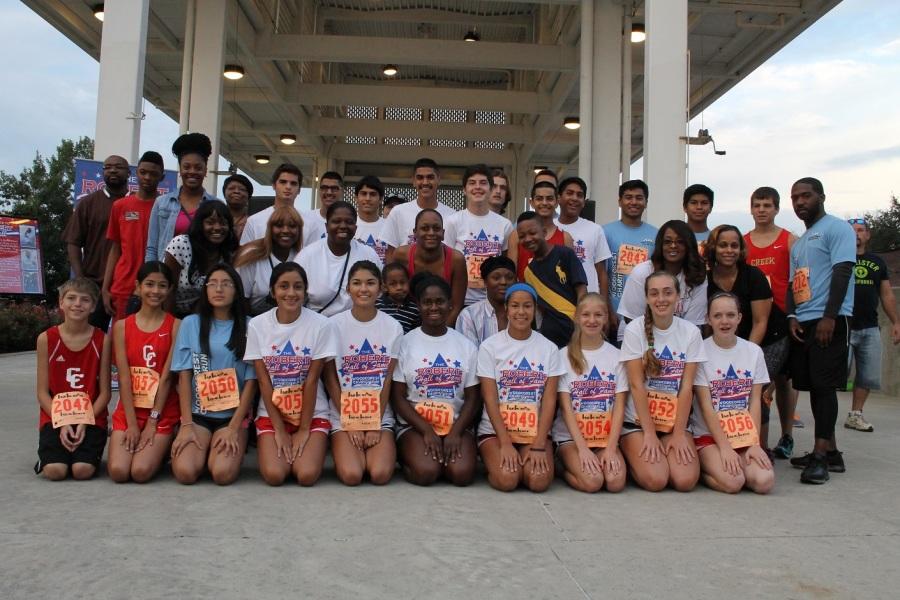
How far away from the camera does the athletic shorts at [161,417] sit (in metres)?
4.36

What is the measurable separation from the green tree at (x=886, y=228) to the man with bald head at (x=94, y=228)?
124 feet

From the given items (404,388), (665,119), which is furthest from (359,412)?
(665,119)

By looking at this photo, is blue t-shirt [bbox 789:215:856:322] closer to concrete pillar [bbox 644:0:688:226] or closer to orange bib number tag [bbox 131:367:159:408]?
concrete pillar [bbox 644:0:688:226]

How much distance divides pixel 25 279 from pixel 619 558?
10.5 meters

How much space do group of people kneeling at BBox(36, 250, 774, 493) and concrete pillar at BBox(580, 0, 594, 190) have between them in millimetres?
6745

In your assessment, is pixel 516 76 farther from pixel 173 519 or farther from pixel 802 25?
pixel 173 519

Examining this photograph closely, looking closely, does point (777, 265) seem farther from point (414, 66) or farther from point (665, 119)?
point (414, 66)

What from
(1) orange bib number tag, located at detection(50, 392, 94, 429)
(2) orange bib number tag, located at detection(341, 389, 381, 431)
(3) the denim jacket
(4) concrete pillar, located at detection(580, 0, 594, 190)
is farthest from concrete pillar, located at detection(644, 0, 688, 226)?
(1) orange bib number tag, located at detection(50, 392, 94, 429)

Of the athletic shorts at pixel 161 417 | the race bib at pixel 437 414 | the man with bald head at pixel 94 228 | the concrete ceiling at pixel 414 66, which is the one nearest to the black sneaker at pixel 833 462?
the race bib at pixel 437 414

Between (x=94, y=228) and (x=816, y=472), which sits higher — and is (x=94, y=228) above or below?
above

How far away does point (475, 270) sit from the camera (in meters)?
5.33

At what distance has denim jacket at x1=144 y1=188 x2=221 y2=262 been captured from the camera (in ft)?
16.6

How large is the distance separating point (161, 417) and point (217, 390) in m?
0.37

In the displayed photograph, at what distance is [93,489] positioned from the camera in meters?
3.96
